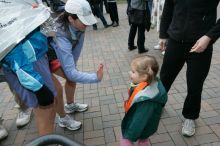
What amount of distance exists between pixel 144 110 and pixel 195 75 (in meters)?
0.81

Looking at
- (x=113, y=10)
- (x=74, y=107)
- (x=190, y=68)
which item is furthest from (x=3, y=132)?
(x=113, y=10)

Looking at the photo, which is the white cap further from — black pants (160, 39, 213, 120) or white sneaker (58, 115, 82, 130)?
white sneaker (58, 115, 82, 130)

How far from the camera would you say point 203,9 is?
2562 millimetres

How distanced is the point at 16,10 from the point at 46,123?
1049mm

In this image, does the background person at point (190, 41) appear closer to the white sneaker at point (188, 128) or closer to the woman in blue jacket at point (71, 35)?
the white sneaker at point (188, 128)

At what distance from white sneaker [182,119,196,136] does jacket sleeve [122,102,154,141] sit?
89 centimetres

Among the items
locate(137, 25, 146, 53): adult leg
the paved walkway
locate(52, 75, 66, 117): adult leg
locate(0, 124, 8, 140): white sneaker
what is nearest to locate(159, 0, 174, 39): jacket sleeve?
the paved walkway

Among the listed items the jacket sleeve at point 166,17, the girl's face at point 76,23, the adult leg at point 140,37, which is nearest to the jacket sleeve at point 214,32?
the jacket sleeve at point 166,17

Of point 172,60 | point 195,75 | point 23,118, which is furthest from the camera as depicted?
point 23,118

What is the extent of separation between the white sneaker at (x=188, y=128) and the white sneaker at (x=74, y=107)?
1.33 meters

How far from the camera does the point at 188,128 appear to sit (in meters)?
3.11

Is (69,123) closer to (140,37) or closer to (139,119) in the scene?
(139,119)

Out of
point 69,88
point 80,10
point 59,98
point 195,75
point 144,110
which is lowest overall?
point 69,88

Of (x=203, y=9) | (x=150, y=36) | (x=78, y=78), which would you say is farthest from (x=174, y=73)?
(x=150, y=36)
